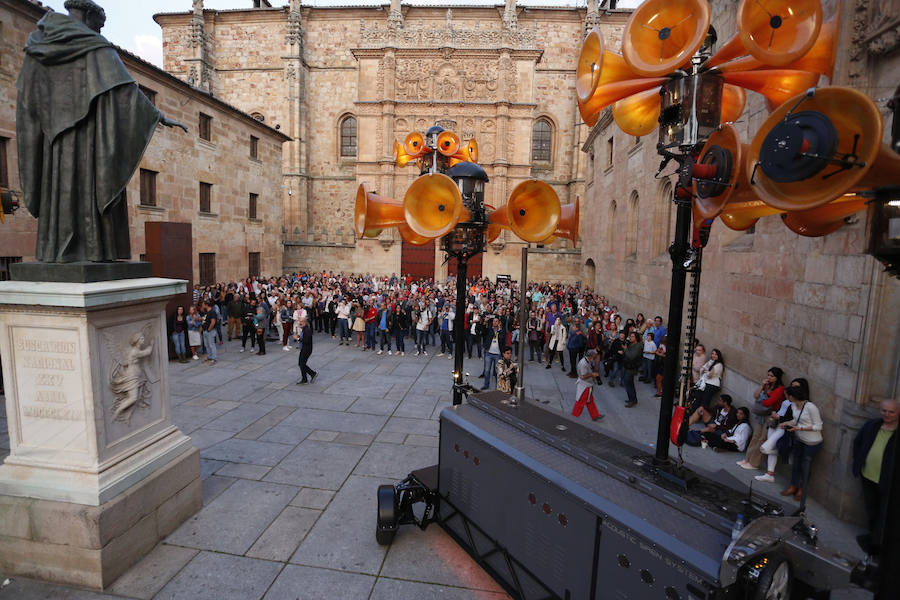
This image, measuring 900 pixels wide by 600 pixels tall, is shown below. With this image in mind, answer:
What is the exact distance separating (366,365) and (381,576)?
337 inches

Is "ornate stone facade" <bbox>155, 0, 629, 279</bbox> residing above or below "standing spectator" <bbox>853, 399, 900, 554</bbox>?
above

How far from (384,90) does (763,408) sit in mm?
30769

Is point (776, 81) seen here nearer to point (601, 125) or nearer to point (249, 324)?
point (249, 324)

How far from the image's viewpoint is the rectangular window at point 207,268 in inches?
822

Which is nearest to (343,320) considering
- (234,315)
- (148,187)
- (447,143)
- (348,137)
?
(234,315)

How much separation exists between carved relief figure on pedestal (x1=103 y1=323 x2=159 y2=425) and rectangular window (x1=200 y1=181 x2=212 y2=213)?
18.4 m

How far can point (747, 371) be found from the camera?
846 cm

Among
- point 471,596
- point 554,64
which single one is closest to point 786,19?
point 471,596

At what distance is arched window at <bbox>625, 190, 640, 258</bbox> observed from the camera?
17.0 m

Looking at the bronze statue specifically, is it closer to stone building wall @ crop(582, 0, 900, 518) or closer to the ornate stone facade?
stone building wall @ crop(582, 0, 900, 518)

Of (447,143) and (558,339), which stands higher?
(447,143)

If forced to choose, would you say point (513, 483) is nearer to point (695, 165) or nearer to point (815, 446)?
point (695, 165)

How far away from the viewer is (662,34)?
307 cm

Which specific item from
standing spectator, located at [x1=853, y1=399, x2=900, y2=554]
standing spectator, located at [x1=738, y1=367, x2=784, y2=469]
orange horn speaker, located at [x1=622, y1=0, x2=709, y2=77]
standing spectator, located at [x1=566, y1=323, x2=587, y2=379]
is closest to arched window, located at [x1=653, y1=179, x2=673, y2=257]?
standing spectator, located at [x1=566, y1=323, x2=587, y2=379]
